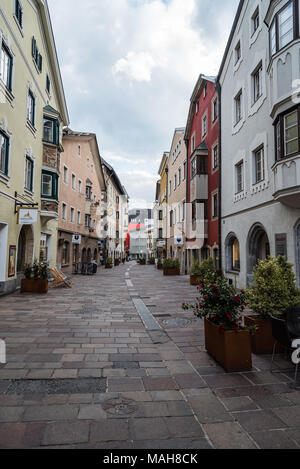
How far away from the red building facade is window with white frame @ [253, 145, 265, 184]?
4854 mm

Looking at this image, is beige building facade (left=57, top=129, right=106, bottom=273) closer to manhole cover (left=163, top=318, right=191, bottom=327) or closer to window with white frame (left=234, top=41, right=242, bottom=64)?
window with white frame (left=234, top=41, right=242, bottom=64)

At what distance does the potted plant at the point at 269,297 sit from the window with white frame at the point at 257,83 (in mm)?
9948

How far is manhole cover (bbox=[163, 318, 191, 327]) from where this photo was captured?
23.9 feet

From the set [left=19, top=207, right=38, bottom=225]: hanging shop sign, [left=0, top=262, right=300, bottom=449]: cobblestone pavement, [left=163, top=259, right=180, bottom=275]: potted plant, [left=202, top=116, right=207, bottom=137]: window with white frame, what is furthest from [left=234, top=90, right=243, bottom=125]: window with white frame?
[left=163, top=259, right=180, bottom=275]: potted plant

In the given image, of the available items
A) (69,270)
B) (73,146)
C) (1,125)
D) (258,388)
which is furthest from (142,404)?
(73,146)

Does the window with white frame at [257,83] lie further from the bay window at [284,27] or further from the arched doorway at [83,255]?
the arched doorway at [83,255]

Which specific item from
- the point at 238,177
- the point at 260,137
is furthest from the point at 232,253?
the point at 260,137

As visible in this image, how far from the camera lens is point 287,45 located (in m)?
9.35

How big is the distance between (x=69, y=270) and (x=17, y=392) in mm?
22295

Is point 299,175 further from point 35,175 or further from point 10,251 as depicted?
point 35,175

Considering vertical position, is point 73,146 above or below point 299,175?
above

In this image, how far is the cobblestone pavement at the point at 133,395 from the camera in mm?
2791

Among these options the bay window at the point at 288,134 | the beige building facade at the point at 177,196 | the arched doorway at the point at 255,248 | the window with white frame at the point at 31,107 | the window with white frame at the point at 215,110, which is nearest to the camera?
the bay window at the point at 288,134

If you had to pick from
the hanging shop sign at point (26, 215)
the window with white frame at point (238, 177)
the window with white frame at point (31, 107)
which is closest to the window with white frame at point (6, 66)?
the window with white frame at point (31, 107)
